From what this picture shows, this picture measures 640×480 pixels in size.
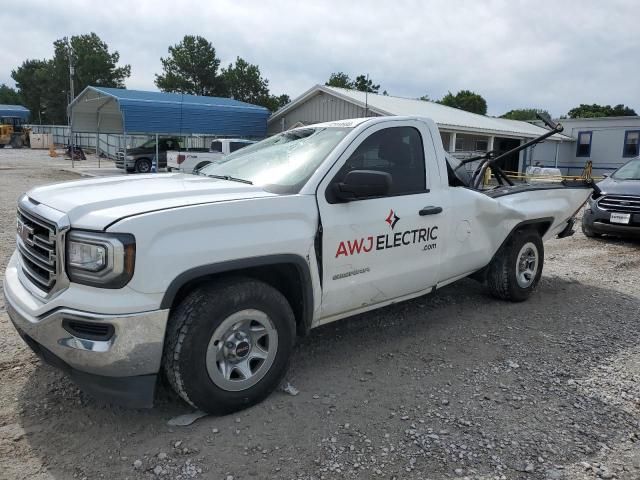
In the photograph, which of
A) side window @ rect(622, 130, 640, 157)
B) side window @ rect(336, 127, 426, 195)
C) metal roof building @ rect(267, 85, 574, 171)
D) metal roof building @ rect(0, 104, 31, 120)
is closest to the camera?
side window @ rect(336, 127, 426, 195)

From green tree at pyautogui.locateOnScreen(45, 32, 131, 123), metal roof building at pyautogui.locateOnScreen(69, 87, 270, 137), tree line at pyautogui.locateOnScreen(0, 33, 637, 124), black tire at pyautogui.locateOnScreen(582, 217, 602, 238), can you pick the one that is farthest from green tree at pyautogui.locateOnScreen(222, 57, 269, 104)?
black tire at pyautogui.locateOnScreen(582, 217, 602, 238)

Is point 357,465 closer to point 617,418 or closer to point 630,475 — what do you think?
point 630,475

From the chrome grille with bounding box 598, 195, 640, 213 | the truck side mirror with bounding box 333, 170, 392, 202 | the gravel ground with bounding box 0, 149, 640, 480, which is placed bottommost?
the gravel ground with bounding box 0, 149, 640, 480

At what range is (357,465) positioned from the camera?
2682mm

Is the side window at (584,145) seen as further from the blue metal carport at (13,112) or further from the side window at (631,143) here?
the blue metal carport at (13,112)

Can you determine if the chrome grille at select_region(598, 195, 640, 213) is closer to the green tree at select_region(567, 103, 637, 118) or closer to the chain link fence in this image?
the chain link fence

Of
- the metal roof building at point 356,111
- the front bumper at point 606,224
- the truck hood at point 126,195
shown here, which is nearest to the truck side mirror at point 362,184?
the truck hood at point 126,195

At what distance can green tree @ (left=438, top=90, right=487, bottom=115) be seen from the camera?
7000 cm

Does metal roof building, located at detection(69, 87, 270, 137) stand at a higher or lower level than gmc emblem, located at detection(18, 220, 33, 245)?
higher

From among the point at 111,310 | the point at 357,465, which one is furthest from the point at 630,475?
the point at 111,310

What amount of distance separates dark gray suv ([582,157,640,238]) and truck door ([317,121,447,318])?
603cm

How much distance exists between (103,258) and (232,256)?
0.67 m

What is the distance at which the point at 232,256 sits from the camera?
9.36ft

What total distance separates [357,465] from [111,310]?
1509 mm
